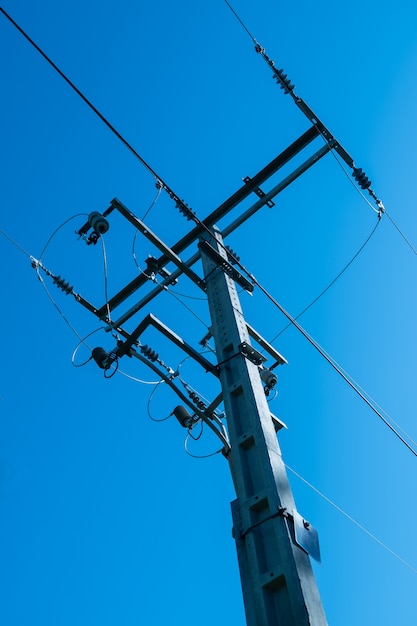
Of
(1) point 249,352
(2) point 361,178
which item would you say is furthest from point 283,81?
(1) point 249,352

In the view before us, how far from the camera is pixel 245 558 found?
15.4ft

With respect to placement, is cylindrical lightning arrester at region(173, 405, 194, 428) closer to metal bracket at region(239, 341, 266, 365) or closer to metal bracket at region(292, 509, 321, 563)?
metal bracket at region(239, 341, 266, 365)

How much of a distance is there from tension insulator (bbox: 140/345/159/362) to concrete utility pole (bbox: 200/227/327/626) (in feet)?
7.06

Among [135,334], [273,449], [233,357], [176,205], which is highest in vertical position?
[176,205]

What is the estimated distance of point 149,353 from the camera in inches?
336

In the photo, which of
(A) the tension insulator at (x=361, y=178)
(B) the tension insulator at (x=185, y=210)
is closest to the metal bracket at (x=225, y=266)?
(B) the tension insulator at (x=185, y=210)

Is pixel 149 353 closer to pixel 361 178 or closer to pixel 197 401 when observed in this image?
pixel 197 401

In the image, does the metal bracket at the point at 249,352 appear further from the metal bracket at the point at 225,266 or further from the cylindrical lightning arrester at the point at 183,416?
the cylindrical lightning arrester at the point at 183,416

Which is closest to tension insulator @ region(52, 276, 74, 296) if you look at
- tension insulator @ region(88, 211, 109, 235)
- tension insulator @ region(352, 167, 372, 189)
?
tension insulator @ region(88, 211, 109, 235)

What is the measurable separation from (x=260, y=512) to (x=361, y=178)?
→ 5.12 metres

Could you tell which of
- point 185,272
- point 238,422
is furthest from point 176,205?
point 238,422

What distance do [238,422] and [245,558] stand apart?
1.15m

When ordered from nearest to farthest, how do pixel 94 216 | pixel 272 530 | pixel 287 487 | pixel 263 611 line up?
pixel 263 611, pixel 272 530, pixel 287 487, pixel 94 216

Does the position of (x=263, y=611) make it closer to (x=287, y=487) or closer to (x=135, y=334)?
(x=287, y=487)
